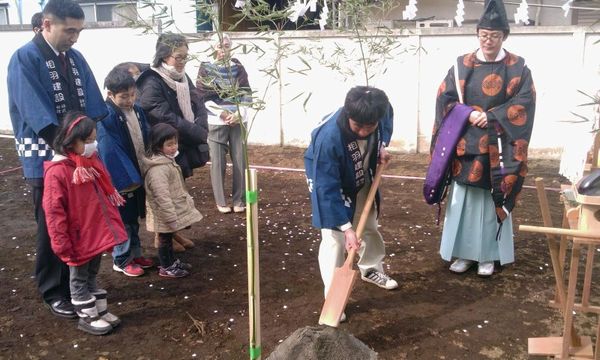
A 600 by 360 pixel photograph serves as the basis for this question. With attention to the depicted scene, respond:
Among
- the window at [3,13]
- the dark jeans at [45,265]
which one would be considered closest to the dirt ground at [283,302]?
the dark jeans at [45,265]

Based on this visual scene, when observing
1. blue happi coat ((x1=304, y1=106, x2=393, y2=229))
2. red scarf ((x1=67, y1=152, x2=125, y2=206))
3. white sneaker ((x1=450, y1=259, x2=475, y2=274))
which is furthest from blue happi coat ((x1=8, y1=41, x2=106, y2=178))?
white sneaker ((x1=450, y1=259, x2=475, y2=274))

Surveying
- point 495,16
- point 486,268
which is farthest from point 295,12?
point 486,268

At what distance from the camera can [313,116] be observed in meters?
8.88

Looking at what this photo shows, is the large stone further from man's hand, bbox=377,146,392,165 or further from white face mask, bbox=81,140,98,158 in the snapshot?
white face mask, bbox=81,140,98,158

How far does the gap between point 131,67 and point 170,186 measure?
67.8 inches

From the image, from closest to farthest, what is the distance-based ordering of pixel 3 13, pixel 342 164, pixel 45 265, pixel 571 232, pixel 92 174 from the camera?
pixel 571 232, pixel 92 174, pixel 342 164, pixel 45 265, pixel 3 13

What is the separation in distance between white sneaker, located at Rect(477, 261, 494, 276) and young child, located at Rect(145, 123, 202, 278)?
2264 millimetres

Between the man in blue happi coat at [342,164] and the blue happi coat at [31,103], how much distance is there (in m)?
1.65

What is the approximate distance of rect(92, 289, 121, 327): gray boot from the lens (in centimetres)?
351

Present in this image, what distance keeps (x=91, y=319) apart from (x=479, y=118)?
9.85 ft

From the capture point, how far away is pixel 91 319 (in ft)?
11.3

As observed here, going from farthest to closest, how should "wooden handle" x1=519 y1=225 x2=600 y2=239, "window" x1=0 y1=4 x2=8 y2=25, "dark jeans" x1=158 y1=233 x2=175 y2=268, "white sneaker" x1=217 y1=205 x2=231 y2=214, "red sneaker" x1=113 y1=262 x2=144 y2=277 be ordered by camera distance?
"window" x1=0 y1=4 x2=8 y2=25 < "white sneaker" x1=217 y1=205 x2=231 y2=214 < "red sneaker" x1=113 y1=262 x2=144 y2=277 < "dark jeans" x1=158 y1=233 x2=175 y2=268 < "wooden handle" x1=519 y1=225 x2=600 y2=239

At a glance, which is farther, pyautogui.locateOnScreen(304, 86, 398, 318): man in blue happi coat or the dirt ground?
the dirt ground

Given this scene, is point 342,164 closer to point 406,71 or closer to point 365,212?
point 365,212
